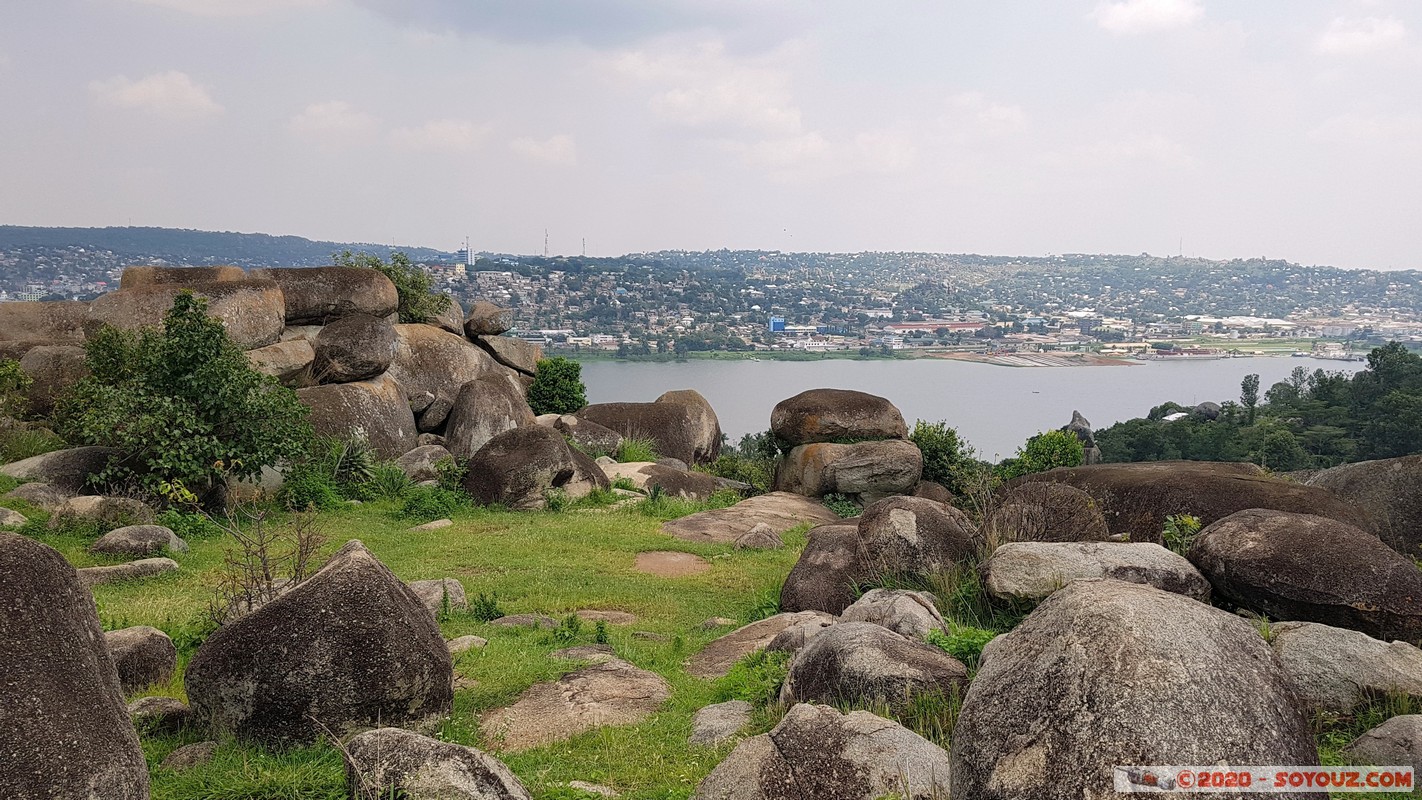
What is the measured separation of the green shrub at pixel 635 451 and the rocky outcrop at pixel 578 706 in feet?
52.6

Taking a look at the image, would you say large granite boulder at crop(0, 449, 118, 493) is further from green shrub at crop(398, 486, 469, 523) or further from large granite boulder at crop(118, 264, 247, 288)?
large granite boulder at crop(118, 264, 247, 288)

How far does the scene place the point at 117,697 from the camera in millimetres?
5168

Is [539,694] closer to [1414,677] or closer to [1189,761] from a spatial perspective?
[1189,761]

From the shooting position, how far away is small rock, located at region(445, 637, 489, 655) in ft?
31.3

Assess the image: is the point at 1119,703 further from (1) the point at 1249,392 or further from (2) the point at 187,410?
(1) the point at 1249,392

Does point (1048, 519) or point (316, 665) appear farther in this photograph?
point (1048, 519)

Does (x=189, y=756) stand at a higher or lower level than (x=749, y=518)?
A: higher

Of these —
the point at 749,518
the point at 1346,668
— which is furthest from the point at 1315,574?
the point at 749,518

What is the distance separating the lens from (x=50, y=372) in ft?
65.3

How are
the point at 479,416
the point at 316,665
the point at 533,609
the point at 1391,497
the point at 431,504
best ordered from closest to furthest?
the point at 316,665 < the point at 533,609 < the point at 1391,497 < the point at 431,504 < the point at 479,416

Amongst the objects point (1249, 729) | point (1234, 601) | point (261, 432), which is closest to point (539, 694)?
point (1249, 729)

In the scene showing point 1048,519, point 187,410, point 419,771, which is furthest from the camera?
point 187,410

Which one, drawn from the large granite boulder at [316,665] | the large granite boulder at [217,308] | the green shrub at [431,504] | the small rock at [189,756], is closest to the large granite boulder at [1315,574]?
the large granite boulder at [316,665]

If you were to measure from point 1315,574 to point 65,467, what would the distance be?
1737 cm
